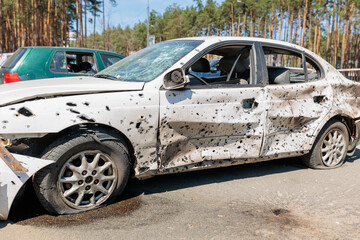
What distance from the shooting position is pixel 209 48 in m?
3.93

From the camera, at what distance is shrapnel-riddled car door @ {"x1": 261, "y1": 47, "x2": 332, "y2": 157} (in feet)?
13.9

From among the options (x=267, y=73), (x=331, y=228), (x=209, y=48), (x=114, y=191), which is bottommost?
(x=331, y=228)

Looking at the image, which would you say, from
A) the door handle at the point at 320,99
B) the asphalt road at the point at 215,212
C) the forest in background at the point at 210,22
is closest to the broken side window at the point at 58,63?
the asphalt road at the point at 215,212

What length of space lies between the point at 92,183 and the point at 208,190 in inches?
57.9

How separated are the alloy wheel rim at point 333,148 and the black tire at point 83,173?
10.3 feet

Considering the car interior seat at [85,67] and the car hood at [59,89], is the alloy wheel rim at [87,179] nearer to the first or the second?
the car hood at [59,89]

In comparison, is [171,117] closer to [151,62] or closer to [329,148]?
[151,62]

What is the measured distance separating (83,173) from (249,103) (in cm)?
208

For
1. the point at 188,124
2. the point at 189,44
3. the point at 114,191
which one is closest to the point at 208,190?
the point at 188,124

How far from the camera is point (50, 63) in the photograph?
745cm

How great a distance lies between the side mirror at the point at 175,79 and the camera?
3.48m

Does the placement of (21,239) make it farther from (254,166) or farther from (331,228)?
(254,166)

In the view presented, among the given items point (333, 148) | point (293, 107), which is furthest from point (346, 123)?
point (293, 107)

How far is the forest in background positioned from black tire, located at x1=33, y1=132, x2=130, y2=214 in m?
26.0
